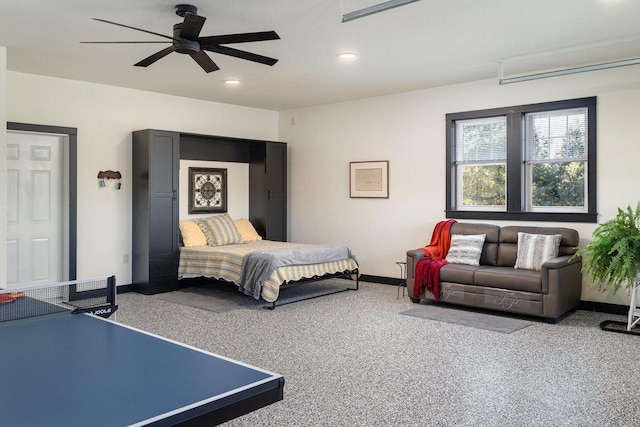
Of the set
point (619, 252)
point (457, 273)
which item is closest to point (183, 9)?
point (457, 273)

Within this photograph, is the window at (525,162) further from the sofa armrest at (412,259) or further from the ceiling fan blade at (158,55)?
the ceiling fan blade at (158,55)

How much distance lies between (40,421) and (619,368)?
3.76 m

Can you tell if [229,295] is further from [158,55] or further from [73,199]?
[158,55]

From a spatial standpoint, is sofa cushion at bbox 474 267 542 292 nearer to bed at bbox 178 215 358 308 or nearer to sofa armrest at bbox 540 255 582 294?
sofa armrest at bbox 540 255 582 294

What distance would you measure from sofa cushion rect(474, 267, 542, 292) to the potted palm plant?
1.61 ft

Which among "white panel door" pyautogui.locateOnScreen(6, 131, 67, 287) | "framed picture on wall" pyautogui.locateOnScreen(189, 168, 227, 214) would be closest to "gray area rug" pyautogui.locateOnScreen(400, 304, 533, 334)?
"framed picture on wall" pyautogui.locateOnScreen(189, 168, 227, 214)

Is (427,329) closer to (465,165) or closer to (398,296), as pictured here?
(398,296)

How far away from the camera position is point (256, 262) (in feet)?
19.2

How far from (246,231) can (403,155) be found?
2.44 metres

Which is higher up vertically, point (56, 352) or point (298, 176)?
point (298, 176)

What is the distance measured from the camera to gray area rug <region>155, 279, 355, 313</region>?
5.95 m

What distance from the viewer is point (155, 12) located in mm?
4031

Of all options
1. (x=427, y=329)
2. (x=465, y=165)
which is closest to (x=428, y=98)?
(x=465, y=165)

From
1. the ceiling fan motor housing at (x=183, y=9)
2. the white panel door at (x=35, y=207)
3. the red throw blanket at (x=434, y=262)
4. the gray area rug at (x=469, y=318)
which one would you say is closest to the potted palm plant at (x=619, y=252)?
the gray area rug at (x=469, y=318)
